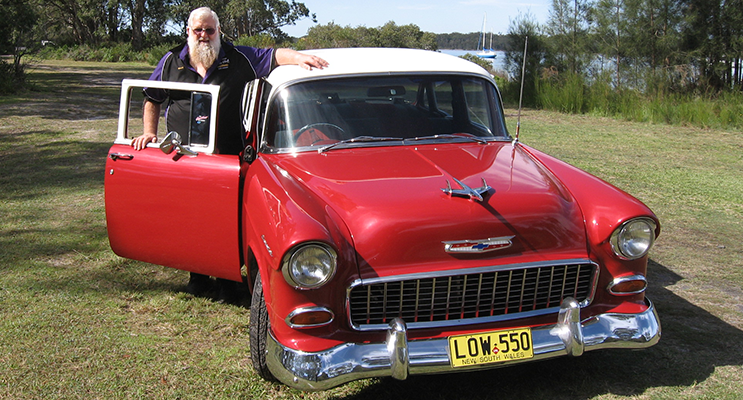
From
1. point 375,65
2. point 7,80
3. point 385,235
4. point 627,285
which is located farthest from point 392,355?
point 7,80

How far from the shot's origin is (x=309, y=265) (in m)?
2.93

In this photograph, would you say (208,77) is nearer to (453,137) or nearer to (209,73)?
(209,73)

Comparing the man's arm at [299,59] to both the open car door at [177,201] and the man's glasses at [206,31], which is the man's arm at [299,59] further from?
the open car door at [177,201]

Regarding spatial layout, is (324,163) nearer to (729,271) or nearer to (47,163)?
(729,271)

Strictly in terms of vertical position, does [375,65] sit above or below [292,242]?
above

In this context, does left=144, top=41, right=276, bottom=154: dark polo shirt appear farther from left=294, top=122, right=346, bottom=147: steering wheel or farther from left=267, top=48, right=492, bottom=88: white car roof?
left=294, top=122, right=346, bottom=147: steering wheel

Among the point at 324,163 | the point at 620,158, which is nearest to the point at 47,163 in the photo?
the point at 324,163

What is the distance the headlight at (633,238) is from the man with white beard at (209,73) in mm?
2590

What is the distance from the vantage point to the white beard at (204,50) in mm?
4691

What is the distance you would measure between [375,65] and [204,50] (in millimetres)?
1323

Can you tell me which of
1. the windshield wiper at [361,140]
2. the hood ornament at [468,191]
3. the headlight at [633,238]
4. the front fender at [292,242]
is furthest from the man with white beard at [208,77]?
the headlight at [633,238]

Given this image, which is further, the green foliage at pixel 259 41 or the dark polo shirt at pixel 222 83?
the green foliage at pixel 259 41

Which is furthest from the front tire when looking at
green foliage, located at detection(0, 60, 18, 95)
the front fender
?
green foliage, located at detection(0, 60, 18, 95)

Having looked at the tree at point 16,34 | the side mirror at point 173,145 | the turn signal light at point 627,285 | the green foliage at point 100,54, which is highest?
the green foliage at point 100,54
